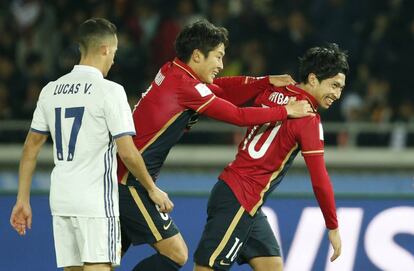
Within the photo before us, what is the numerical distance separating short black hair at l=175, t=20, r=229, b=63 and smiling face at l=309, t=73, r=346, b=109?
55cm

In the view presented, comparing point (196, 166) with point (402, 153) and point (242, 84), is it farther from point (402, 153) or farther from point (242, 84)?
point (242, 84)

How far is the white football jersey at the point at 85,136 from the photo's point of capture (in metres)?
5.30

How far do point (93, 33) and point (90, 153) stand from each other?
599 mm

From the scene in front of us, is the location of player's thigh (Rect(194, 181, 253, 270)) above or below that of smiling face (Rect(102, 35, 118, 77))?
below

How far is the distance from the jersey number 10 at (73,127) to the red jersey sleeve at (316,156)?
1.20 m

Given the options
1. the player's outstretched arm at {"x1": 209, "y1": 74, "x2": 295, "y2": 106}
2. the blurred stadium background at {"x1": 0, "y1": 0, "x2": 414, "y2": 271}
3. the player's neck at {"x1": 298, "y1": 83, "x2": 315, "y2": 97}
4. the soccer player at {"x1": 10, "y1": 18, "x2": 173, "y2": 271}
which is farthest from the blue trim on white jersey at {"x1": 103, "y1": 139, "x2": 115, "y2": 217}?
the blurred stadium background at {"x1": 0, "y1": 0, "x2": 414, "y2": 271}

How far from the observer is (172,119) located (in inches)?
228

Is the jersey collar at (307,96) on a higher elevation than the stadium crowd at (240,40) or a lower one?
higher

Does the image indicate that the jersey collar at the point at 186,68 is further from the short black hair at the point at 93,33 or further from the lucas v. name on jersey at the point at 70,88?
the lucas v. name on jersey at the point at 70,88

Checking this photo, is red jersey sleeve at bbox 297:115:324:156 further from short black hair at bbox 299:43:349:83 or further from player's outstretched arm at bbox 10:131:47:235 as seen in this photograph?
player's outstretched arm at bbox 10:131:47:235

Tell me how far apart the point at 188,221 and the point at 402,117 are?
4.35 m

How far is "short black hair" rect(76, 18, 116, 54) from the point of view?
17.7 ft

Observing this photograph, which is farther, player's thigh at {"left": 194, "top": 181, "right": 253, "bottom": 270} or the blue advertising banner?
the blue advertising banner

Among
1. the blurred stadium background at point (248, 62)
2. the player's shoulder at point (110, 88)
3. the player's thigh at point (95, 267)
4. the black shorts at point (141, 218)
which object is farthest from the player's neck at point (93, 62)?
the blurred stadium background at point (248, 62)
